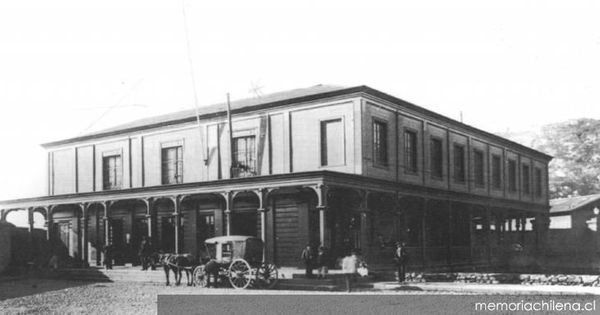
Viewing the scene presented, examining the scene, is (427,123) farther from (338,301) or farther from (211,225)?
(338,301)

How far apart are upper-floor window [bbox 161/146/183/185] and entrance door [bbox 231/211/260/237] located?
4.86m

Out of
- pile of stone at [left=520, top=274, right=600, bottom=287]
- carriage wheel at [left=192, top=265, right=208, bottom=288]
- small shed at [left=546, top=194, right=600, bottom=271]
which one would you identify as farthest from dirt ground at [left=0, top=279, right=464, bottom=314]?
small shed at [left=546, top=194, right=600, bottom=271]

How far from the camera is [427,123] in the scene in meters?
30.7

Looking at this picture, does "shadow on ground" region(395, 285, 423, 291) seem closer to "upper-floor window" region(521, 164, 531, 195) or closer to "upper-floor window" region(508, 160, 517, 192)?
"upper-floor window" region(508, 160, 517, 192)

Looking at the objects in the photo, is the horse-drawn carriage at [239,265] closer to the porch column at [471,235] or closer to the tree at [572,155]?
the porch column at [471,235]

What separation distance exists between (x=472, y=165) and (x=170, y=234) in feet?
51.1

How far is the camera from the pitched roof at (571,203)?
129 ft

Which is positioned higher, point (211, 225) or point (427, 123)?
point (427, 123)

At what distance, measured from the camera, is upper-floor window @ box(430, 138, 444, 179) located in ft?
103

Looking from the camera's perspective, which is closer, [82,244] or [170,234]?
[170,234]

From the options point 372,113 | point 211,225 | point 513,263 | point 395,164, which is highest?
point 372,113

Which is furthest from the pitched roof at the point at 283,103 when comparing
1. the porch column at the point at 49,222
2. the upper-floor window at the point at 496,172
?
the porch column at the point at 49,222

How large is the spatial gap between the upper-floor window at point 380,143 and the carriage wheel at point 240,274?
7815 mm

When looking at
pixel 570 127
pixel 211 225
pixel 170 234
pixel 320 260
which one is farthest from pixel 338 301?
pixel 570 127
